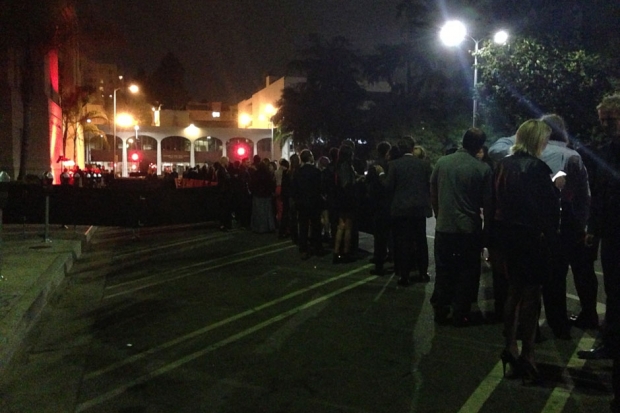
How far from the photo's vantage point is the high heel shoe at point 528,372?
4.94 m

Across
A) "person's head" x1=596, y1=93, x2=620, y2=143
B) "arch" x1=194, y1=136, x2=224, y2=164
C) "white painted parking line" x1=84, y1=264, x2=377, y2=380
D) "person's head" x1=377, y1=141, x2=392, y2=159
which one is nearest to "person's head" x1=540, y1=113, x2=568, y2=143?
"person's head" x1=596, y1=93, x2=620, y2=143

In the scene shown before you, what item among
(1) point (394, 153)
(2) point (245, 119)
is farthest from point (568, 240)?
(2) point (245, 119)

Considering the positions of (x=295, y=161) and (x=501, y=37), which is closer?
(x=295, y=161)

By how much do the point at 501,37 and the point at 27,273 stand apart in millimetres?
15050

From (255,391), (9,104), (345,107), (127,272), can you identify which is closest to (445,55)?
(345,107)

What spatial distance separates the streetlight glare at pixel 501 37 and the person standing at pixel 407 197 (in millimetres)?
12316

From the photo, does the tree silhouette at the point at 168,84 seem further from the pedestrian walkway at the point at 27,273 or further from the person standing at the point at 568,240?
the person standing at the point at 568,240

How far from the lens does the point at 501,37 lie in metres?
19.5

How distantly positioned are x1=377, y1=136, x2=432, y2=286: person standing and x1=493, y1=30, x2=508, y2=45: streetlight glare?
12.3 metres

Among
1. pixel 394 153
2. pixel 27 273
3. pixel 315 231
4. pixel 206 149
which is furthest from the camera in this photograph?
pixel 206 149

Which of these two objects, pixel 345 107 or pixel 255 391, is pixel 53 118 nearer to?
pixel 345 107

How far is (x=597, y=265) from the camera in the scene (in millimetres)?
10695

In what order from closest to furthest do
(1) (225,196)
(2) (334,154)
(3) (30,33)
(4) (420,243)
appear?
(4) (420,243) → (2) (334,154) → (1) (225,196) → (3) (30,33)

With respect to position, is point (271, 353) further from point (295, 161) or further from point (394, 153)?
point (295, 161)
